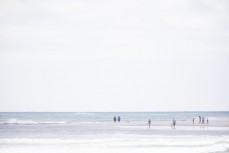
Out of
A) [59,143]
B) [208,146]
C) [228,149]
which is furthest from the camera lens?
[59,143]

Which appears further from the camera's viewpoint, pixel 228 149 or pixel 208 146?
pixel 208 146

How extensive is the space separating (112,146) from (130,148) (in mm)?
1424

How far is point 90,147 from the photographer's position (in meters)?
24.0

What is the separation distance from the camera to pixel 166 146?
24.2 metres

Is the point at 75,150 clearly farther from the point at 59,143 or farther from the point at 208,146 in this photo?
the point at 208,146

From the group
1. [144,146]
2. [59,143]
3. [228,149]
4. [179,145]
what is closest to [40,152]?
[59,143]

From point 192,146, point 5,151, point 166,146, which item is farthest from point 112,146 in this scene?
point 5,151

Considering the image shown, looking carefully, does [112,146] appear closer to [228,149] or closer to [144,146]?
[144,146]

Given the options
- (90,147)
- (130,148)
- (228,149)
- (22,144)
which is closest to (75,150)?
(90,147)

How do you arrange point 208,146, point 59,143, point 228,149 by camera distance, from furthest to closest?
point 59,143
point 208,146
point 228,149

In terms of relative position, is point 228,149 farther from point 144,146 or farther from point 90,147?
point 90,147

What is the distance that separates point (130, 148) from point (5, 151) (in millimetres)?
7258

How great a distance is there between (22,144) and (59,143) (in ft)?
8.15

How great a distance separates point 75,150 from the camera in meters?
22.7
